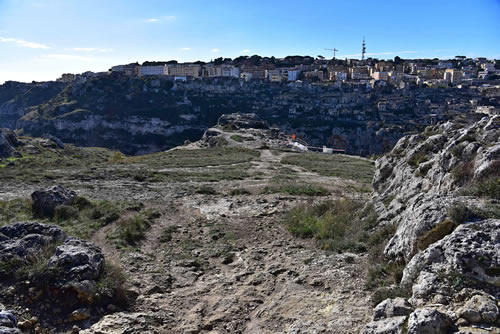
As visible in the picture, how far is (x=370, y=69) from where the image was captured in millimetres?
191375

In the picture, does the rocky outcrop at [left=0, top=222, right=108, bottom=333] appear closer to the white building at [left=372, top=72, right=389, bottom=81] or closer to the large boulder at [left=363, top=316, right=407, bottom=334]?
the large boulder at [left=363, top=316, right=407, bottom=334]

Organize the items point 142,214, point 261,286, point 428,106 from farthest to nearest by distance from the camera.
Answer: point 428,106 → point 142,214 → point 261,286

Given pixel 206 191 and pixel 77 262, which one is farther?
pixel 206 191

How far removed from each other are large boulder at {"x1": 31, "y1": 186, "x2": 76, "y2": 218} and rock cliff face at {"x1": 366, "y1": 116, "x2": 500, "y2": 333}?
44.0ft

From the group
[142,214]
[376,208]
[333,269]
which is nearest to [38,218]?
→ [142,214]

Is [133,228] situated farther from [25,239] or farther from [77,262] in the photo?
[77,262]

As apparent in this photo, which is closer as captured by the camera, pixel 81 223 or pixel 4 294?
pixel 4 294

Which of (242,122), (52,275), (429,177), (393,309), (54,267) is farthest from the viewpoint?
(242,122)

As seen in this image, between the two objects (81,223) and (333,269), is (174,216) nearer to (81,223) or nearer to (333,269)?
(81,223)

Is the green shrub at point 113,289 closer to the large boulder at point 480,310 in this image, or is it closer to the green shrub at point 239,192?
the large boulder at point 480,310

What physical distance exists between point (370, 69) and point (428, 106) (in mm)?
78274

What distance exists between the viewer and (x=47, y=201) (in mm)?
15789

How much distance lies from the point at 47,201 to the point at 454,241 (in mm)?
15587

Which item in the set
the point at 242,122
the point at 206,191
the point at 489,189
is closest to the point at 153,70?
the point at 242,122
